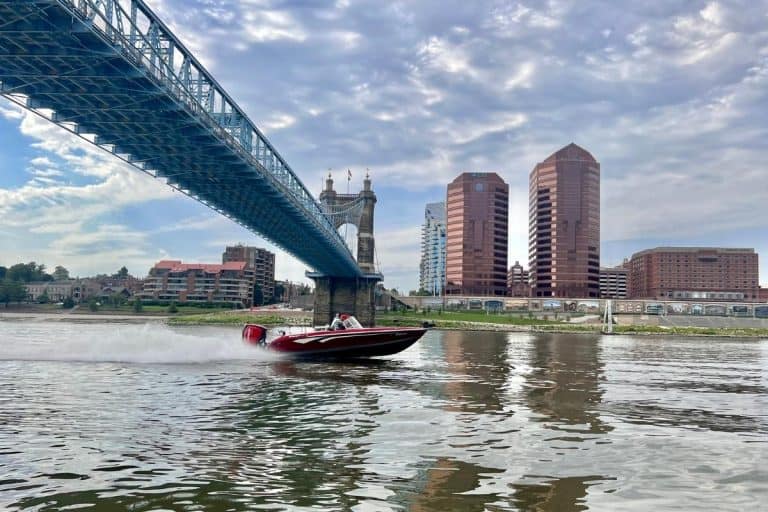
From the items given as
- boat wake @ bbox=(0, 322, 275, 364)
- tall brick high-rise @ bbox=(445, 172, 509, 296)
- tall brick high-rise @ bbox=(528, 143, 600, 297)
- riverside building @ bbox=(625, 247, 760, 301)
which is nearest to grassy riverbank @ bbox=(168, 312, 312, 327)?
boat wake @ bbox=(0, 322, 275, 364)

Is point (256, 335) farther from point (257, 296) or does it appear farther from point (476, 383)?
point (257, 296)

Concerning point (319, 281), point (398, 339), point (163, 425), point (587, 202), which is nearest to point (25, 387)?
point (163, 425)

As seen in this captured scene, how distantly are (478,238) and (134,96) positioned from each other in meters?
146

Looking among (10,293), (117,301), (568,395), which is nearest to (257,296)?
(117,301)

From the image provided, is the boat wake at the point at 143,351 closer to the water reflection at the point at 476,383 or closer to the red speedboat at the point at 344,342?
the red speedboat at the point at 344,342

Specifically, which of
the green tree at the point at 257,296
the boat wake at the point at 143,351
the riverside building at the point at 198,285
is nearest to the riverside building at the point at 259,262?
the green tree at the point at 257,296

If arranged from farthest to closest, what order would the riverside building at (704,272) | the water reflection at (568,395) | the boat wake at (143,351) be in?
1. the riverside building at (704,272)
2. the boat wake at (143,351)
3. the water reflection at (568,395)

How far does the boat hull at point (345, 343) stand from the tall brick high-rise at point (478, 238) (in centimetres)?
13943

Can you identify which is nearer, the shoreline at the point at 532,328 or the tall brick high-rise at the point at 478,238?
the shoreline at the point at 532,328

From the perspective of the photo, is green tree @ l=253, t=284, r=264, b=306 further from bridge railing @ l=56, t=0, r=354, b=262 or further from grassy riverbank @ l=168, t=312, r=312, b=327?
bridge railing @ l=56, t=0, r=354, b=262

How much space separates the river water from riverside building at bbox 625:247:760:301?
595 feet

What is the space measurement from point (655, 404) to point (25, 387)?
17.6 m

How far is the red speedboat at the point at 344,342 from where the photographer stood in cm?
2909

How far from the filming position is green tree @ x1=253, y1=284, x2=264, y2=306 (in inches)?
6222
